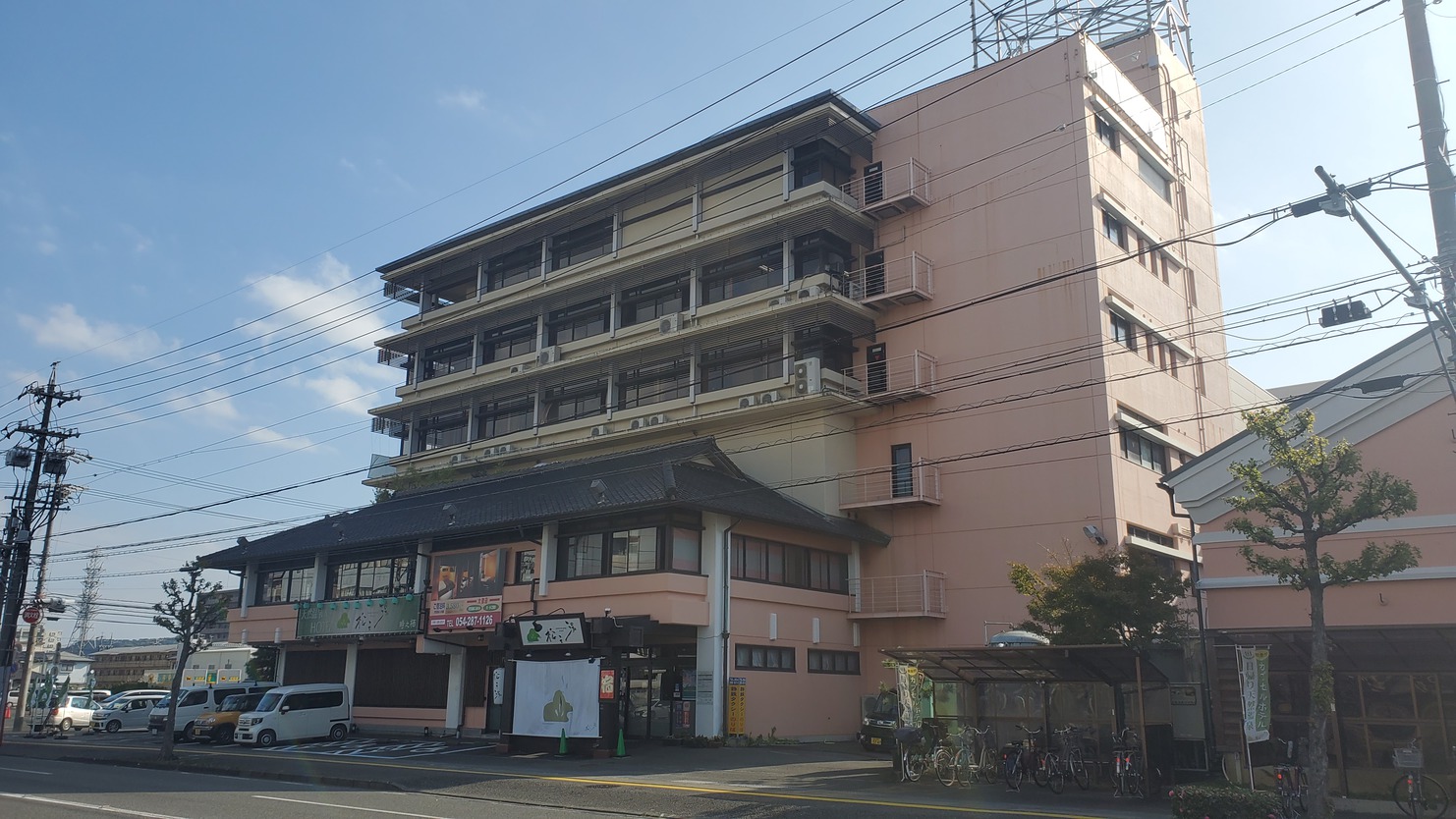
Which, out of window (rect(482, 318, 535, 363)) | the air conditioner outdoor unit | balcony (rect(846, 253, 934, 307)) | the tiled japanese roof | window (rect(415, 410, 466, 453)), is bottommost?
the tiled japanese roof

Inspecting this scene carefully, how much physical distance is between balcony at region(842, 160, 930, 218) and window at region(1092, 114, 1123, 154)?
6002mm

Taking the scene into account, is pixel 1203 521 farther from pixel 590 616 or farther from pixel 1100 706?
Answer: pixel 590 616

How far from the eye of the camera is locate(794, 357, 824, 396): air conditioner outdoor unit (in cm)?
3456

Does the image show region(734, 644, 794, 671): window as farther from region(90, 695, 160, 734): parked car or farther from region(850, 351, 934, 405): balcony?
region(90, 695, 160, 734): parked car

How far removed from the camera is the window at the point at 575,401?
4341 centimetres

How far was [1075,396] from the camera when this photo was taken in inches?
1276

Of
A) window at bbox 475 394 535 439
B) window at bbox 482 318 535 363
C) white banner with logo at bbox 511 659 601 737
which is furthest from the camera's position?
window at bbox 482 318 535 363

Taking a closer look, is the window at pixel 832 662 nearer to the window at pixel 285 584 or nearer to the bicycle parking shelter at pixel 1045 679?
the bicycle parking shelter at pixel 1045 679

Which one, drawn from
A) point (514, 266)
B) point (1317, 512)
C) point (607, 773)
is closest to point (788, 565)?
point (607, 773)

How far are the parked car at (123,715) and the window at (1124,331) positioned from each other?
41.0 metres

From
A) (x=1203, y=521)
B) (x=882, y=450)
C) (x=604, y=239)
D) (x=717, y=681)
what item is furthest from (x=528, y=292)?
(x=1203, y=521)

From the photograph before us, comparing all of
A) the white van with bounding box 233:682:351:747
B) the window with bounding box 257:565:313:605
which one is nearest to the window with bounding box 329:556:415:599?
the window with bounding box 257:565:313:605

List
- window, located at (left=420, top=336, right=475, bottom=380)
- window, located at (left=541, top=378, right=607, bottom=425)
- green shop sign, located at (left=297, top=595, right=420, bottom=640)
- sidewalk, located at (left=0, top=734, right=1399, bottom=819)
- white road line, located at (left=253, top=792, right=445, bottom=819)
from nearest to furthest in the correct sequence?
white road line, located at (left=253, top=792, right=445, bottom=819) → sidewalk, located at (left=0, top=734, right=1399, bottom=819) → green shop sign, located at (left=297, top=595, right=420, bottom=640) → window, located at (left=541, top=378, right=607, bottom=425) → window, located at (left=420, top=336, right=475, bottom=380)

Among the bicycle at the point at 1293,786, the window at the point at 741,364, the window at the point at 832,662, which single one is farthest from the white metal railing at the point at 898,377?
the bicycle at the point at 1293,786
